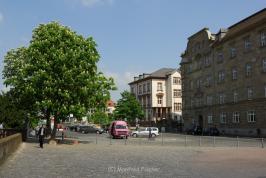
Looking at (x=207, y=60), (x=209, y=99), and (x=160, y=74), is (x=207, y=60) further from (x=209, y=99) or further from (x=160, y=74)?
(x=160, y=74)

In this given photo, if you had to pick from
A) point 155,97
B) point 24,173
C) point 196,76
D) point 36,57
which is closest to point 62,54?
point 36,57

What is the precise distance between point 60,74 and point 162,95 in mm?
90789

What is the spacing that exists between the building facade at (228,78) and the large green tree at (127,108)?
2102cm

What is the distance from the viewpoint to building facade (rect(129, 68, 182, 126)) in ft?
424

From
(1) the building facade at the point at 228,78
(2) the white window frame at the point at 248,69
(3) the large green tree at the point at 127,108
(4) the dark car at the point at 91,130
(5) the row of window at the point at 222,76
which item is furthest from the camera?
(3) the large green tree at the point at 127,108

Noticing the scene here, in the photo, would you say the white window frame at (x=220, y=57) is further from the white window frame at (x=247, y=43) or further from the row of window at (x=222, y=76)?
the white window frame at (x=247, y=43)

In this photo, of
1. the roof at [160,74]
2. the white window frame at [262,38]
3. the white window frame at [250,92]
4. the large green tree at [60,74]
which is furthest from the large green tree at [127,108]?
the large green tree at [60,74]

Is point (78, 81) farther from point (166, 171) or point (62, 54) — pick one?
point (166, 171)

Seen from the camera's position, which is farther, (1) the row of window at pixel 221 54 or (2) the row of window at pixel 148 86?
(2) the row of window at pixel 148 86

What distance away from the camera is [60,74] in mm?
42969

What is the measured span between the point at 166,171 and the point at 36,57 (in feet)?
87.8

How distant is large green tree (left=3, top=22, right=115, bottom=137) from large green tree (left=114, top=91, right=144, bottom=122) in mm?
69925

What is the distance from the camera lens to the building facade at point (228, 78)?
67.5 meters

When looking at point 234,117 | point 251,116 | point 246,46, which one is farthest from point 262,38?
point 234,117
